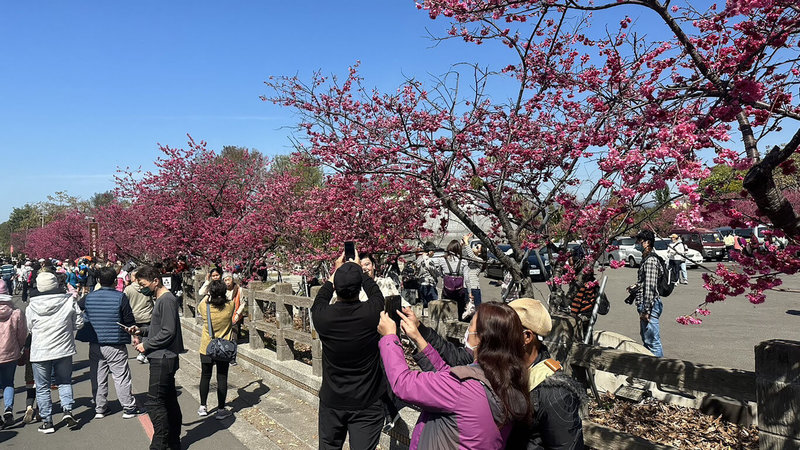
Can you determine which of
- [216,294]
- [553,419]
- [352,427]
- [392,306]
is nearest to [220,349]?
[216,294]

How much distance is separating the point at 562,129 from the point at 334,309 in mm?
3460

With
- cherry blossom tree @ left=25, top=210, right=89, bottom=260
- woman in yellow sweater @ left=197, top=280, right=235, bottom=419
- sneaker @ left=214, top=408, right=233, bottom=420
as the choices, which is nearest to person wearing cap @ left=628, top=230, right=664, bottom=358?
woman in yellow sweater @ left=197, top=280, right=235, bottom=419

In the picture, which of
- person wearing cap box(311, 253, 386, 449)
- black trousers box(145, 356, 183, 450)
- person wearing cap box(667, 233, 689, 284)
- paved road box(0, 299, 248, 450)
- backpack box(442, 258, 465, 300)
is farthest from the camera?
backpack box(442, 258, 465, 300)

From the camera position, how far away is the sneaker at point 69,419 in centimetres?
651

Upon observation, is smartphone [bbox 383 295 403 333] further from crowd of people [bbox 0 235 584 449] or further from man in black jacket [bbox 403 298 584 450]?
man in black jacket [bbox 403 298 584 450]

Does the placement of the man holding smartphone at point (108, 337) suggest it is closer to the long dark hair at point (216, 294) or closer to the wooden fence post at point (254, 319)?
the long dark hair at point (216, 294)

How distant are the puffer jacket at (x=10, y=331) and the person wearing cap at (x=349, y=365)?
492 centimetres

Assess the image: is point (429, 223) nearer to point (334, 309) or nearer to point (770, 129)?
point (334, 309)

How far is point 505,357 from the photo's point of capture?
245cm

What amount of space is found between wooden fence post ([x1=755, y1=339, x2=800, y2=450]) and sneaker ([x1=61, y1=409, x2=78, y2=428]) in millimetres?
7036

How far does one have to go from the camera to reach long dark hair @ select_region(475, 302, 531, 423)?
7.86 ft

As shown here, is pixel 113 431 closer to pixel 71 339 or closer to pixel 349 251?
pixel 71 339

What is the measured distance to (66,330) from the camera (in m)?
6.75

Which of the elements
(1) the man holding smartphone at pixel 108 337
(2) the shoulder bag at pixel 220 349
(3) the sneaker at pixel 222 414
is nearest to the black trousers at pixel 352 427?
(2) the shoulder bag at pixel 220 349
